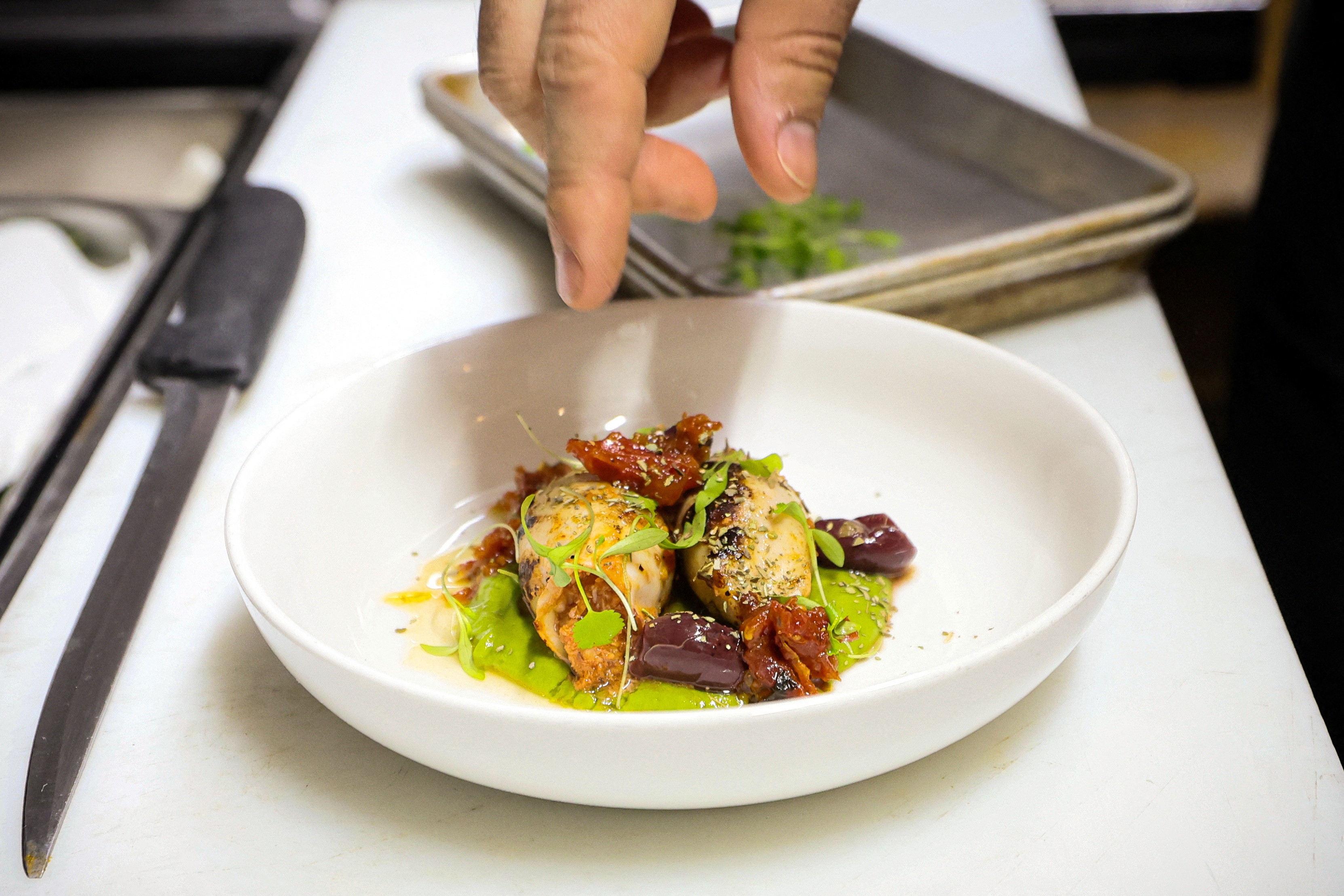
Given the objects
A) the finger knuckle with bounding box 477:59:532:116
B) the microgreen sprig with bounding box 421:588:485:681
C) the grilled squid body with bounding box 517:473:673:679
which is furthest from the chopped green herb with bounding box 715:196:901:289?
the microgreen sprig with bounding box 421:588:485:681

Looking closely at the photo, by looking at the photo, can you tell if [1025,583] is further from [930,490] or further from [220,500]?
[220,500]

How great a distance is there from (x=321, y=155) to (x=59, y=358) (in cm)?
75

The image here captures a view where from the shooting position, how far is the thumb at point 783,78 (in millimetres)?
1065

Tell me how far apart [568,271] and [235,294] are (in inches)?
29.6

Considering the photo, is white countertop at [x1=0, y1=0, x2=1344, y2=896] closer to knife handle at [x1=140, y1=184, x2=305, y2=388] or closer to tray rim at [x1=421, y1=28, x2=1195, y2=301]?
knife handle at [x1=140, y1=184, x2=305, y2=388]

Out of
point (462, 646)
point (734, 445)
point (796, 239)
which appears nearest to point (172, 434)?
point (462, 646)

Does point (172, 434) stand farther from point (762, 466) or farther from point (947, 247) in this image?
point (947, 247)

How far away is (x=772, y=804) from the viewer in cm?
88

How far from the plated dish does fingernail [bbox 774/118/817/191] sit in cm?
28

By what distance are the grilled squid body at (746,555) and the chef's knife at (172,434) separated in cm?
58

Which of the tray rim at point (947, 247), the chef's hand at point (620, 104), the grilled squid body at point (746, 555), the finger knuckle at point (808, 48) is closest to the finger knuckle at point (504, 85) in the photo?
the chef's hand at point (620, 104)

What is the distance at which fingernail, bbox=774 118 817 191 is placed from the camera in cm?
109

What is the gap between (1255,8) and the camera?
3777mm

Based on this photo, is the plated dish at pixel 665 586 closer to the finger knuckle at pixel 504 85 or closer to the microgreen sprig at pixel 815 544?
the microgreen sprig at pixel 815 544
